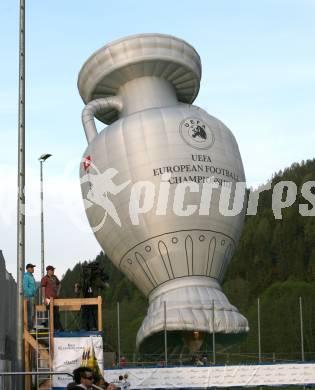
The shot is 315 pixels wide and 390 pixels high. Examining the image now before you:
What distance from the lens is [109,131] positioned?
119ft

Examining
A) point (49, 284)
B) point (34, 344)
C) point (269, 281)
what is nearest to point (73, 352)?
point (34, 344)

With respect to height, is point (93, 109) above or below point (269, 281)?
above

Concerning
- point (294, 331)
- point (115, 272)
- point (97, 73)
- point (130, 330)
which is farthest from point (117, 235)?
point (115, 272)

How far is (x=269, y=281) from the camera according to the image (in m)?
99.2

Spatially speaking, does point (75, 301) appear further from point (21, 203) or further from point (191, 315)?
point (191, 315)

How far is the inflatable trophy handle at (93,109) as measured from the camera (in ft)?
124

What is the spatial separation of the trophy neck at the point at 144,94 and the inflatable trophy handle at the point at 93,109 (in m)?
0.44

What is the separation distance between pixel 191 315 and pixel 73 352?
13.9 meters

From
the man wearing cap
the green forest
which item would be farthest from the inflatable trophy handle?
the green forest

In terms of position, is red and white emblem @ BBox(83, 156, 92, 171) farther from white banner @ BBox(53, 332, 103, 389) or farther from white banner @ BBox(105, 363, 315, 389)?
white banner @ BBox(53, 332, 103, 389)

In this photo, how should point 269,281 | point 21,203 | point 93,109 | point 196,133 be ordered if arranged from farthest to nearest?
point 269,281
point 93,109
point 196,133
point 21,203

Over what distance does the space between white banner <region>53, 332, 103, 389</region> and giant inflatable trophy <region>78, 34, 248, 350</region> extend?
43.3 ft

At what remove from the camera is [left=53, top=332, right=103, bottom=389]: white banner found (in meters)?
20.3

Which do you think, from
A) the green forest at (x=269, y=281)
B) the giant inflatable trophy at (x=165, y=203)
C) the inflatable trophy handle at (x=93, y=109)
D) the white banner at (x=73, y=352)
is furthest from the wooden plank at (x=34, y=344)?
the green forest at (x=269, y=281)
